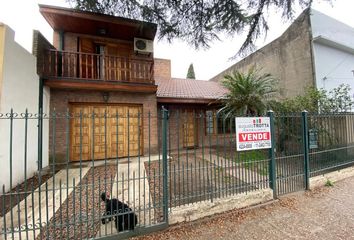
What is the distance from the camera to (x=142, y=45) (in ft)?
30.1

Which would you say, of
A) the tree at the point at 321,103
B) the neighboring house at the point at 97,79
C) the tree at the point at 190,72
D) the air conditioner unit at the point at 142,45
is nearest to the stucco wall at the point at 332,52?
the tree at the point at 321,103

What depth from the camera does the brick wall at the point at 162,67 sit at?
16938 mm

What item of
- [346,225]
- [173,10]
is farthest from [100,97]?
[346,225]

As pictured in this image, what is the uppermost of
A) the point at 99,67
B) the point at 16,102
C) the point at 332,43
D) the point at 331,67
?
the point at 332,43

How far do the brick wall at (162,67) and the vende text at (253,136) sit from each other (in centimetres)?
1319

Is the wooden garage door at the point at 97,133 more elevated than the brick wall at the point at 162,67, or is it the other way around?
the brick wall at the point at 162,67

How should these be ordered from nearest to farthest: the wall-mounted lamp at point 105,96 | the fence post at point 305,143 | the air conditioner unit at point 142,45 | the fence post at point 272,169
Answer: the fence post at point 272,169, the fence post at point 305,143, the wall-mounted lamp at point 105,96, the air conditioner unit at point 142,45

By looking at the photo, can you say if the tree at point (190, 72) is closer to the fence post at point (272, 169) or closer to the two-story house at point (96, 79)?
the two-story house at point (96, 79)

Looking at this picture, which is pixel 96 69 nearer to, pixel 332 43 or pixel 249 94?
pixel 249 94

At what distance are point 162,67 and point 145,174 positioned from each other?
1391 centimetres

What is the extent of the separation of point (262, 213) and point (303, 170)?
1993 mm

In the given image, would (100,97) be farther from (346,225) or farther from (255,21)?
(346,225)

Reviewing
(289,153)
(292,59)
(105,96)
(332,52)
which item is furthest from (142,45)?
(332,52)

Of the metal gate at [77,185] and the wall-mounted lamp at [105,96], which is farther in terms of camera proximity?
the wall-mounted lamp at [105,96]
